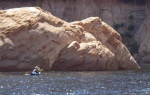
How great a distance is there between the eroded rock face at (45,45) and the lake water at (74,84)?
1253mm

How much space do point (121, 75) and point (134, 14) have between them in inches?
1353

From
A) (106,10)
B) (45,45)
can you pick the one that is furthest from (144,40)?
(45,45)

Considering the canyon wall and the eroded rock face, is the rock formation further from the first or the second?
the eroded rock face

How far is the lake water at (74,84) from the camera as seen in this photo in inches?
1363

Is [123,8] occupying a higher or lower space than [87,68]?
higher

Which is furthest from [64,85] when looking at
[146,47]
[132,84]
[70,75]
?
[146,47]

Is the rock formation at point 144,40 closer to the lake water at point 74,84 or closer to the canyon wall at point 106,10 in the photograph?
the canyon wall at point 106,10

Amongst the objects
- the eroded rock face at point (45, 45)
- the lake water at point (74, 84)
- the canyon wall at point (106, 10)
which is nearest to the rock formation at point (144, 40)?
the canyon wall at point (106, 10)

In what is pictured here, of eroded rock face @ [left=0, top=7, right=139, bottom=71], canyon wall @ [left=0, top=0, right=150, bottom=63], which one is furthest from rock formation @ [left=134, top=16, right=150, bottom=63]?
eroded rock face @ [left=0, top=7, right=139, bottom=71]

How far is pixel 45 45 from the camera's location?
163 feet

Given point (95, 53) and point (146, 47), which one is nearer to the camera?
point (95, 53)

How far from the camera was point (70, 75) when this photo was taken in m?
46.7

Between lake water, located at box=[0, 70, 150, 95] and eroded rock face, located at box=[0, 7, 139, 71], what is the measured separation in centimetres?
125

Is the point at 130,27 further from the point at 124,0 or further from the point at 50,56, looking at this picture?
the point at 50,56
